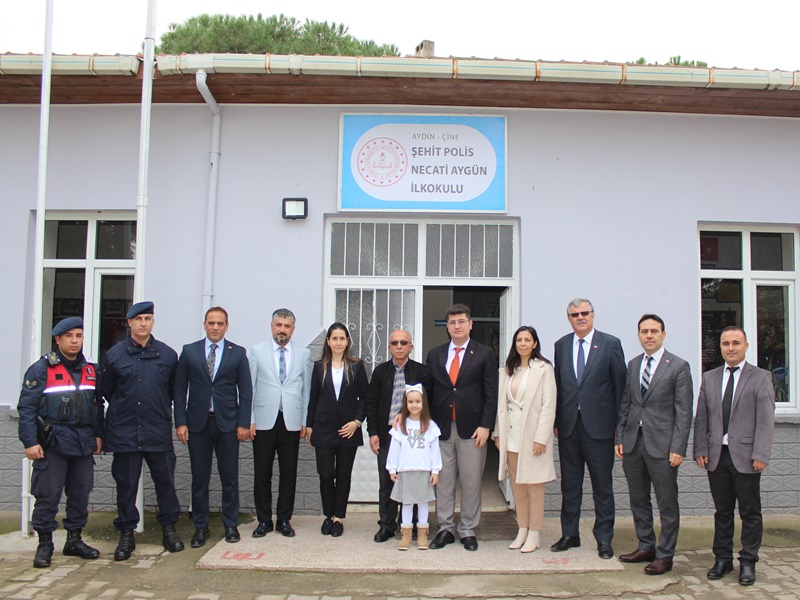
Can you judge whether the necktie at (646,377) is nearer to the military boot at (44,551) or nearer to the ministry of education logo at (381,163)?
the ministry of education logo at (381,163)

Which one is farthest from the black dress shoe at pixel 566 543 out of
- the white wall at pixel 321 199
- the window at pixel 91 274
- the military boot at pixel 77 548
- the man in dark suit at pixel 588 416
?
the window at pixel 91 274

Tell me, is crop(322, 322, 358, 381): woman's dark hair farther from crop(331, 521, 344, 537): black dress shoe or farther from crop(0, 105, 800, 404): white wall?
crop(331, 521, 344, 537): black dress shoe

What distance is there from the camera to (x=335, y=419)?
547cm

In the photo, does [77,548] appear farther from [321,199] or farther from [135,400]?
[321,199]

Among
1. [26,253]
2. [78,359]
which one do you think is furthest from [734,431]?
[26,253]

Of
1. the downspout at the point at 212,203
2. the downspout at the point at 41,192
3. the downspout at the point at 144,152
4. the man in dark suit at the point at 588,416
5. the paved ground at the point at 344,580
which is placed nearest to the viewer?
the paved ground at the point at 344,580

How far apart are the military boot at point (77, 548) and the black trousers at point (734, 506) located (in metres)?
4.44

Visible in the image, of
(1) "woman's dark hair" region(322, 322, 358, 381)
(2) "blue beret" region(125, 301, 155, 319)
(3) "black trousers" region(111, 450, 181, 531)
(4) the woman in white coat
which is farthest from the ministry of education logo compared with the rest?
(3) "black trousers" region(111, 450, 181, 531)

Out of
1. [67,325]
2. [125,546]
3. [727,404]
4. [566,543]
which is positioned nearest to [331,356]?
[67,325]

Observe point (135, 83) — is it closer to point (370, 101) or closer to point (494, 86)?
point (370, 101)

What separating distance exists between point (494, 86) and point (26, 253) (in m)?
4.58

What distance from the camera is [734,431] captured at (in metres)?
4.72

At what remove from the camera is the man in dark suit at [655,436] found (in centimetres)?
485

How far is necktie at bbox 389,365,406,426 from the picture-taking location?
538cm
